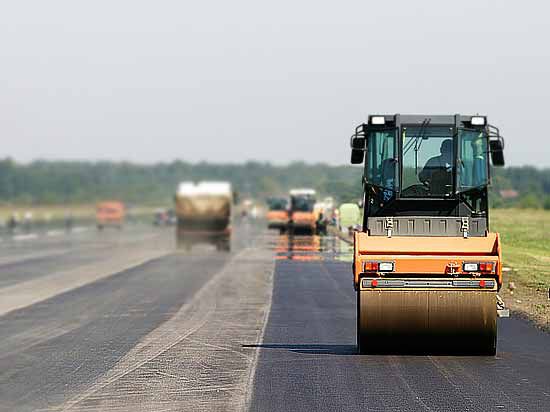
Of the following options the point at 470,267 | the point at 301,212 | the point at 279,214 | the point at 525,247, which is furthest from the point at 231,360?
the point at 279,214

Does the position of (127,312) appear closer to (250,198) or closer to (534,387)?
(534,387)

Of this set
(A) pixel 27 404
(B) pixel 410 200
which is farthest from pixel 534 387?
(A) pixel 27 404

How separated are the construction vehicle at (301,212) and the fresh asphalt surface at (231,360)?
1576 inches

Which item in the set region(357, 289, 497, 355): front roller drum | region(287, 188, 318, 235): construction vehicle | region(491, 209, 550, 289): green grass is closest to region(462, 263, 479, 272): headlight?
region(357, 289, 497, 355): front roller drum

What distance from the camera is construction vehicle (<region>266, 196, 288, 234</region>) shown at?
3115 inches

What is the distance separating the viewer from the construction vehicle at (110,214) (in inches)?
3627

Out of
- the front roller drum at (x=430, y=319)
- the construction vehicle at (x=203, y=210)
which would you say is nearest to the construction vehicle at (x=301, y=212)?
the construction vehicle at (x=203, y=210)

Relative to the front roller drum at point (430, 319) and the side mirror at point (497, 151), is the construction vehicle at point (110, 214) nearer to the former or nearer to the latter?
the side mirror at point (497, 151)

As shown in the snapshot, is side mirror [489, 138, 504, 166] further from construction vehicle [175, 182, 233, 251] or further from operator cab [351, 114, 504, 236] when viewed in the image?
construction vehicle [175, 182, 233, 251]

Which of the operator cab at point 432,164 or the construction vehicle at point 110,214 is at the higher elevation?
the operator cab at point 432,164

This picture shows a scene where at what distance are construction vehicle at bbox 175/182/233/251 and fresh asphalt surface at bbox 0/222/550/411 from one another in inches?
1183

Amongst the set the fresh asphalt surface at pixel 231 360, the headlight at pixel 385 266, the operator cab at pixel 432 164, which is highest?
the operator cab at pixel 432 164

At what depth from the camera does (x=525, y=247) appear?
42.5 m

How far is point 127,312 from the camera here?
24.0 meters
